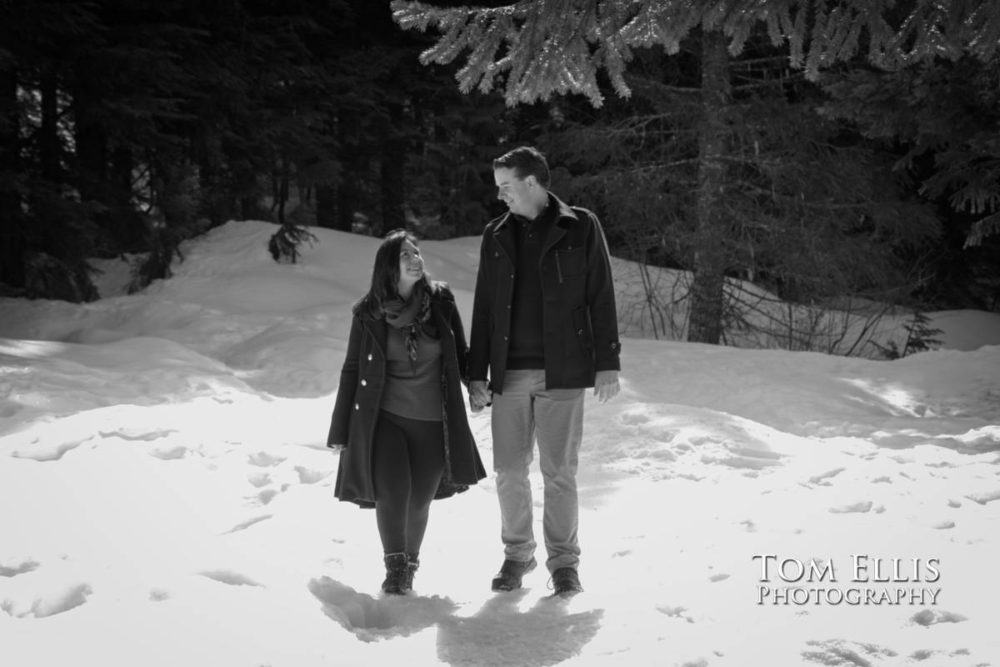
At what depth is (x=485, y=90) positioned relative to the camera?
4.79 metres

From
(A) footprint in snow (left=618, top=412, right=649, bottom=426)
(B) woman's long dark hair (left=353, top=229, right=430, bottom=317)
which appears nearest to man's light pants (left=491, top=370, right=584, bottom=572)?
(B) woman's long dark hair (left=353, top=229, right=430, bottom=317)

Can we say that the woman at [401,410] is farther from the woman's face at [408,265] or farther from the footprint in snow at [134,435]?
the footprint in snow at [134,435]

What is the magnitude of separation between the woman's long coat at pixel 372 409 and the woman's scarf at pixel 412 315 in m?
0.05

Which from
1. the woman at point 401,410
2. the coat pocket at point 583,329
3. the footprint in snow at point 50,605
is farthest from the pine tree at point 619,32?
the footprint in snow at point 50,605

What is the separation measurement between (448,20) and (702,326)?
913 cm

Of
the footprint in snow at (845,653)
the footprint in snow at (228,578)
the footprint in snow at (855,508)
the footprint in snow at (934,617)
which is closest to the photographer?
the footprint in snow at (845,653)

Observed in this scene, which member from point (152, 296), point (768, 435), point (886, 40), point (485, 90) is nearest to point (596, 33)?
point (485, 90)

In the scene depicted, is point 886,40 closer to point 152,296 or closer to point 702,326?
point 702,326

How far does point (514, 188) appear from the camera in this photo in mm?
4422

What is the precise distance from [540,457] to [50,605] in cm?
210

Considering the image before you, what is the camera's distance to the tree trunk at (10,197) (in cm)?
1127

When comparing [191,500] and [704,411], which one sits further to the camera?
[704,411]

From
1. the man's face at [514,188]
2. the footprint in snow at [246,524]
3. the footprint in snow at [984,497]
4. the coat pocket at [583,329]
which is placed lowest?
the footprint in snow at [246,524]

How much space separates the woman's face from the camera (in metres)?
4.46
